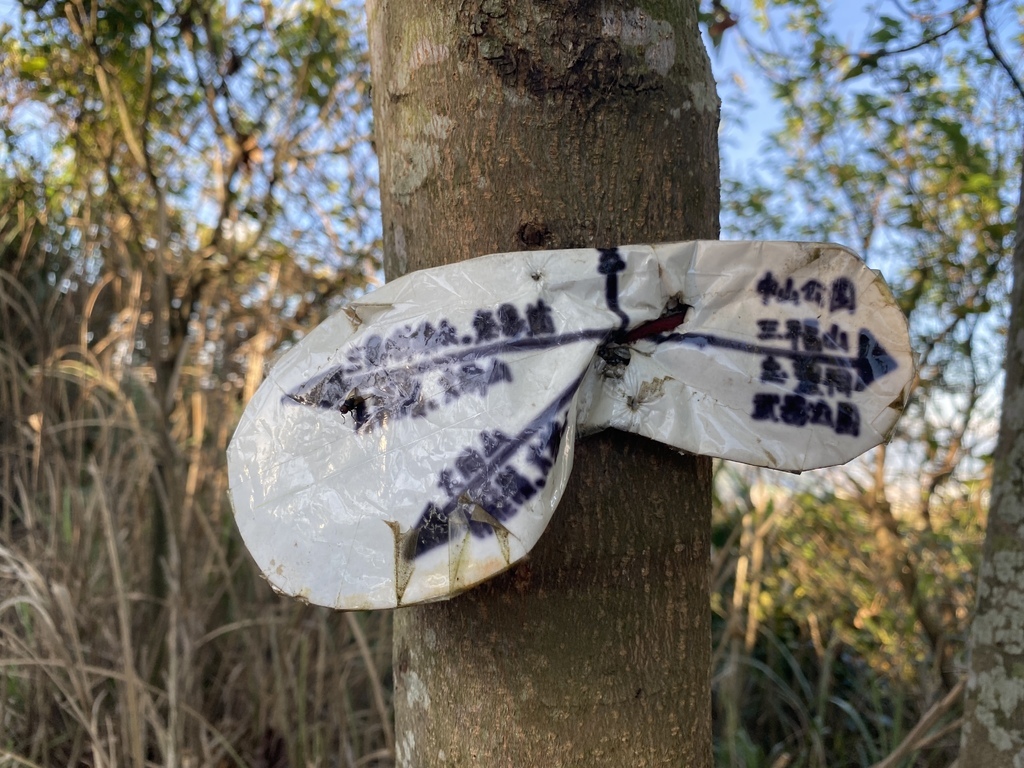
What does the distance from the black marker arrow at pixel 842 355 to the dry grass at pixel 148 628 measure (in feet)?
3.32

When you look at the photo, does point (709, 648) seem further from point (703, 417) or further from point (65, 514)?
point (65, 514)

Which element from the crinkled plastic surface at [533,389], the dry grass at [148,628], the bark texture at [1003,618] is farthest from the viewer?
the dry grass at [148,628]

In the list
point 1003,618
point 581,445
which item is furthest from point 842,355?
point 1003,618

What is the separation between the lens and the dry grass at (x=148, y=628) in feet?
4.48

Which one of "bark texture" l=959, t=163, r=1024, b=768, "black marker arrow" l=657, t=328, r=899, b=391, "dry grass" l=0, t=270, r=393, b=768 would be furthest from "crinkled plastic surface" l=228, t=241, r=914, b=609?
"dry grass" l=0, t=270, r=393, b=768

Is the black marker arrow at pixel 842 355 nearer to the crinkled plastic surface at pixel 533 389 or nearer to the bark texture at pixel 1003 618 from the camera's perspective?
the crinkled plastic surface at pixel 533 389

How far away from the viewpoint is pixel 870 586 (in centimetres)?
242

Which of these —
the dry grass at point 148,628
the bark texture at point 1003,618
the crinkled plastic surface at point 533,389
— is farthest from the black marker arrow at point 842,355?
the dry grass at point 148,628

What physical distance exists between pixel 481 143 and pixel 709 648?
47 cm

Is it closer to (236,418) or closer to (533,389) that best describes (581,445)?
(533,389)

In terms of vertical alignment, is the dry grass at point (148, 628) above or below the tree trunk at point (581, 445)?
below

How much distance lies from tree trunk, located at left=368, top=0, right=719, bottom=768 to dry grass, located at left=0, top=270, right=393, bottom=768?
0.86m

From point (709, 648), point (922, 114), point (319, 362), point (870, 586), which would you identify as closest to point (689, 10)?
point (319, 362)

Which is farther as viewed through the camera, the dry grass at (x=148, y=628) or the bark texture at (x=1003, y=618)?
the dry grass at (x=148, y=628)
